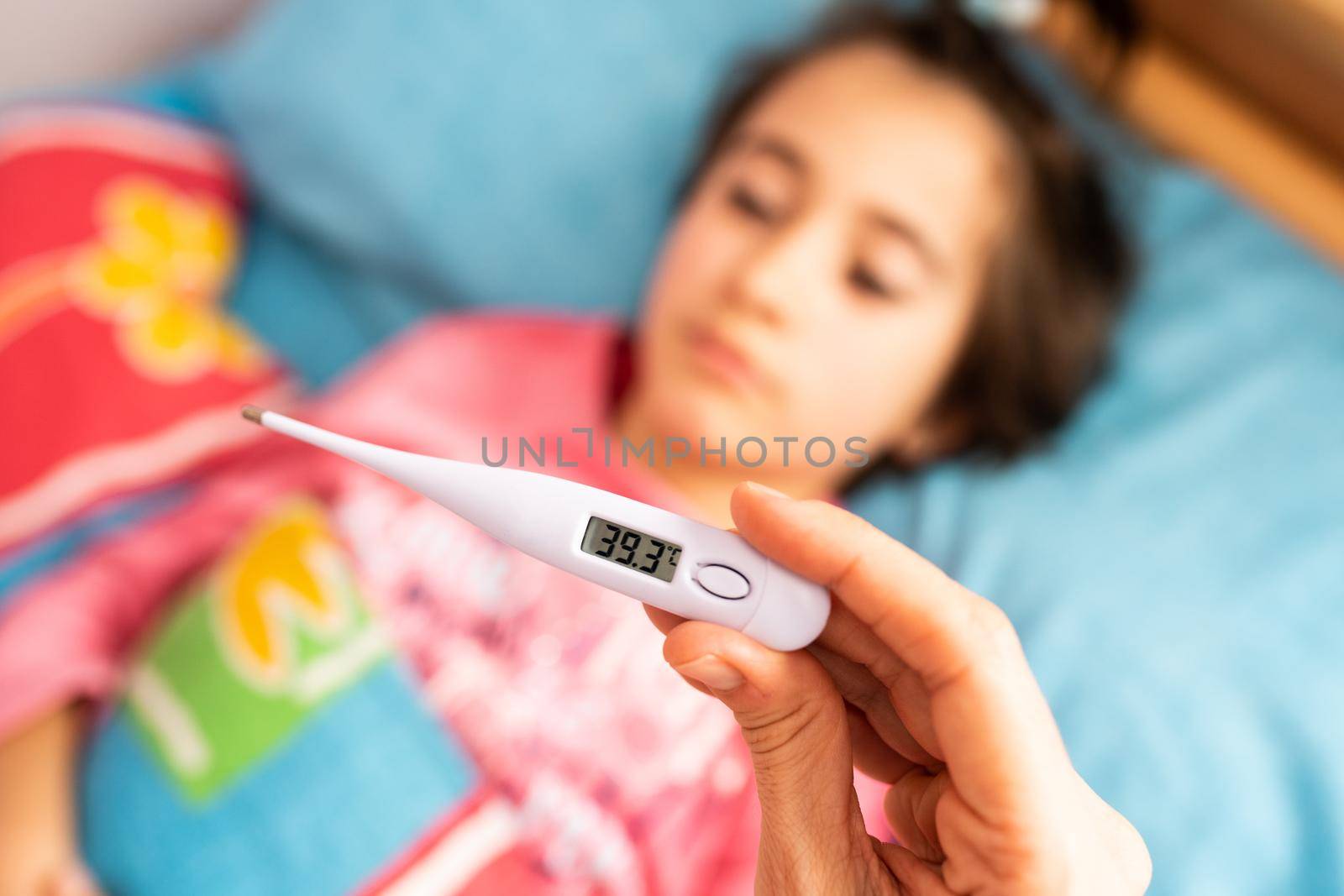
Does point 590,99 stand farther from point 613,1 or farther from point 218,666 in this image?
point 218,666

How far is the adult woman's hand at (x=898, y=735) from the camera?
41cm

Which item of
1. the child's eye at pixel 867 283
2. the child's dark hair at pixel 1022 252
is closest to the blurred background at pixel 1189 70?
the child's dark hair at pixel 1022 252

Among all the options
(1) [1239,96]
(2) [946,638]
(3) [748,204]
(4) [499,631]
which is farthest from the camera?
(1) [1239,96]

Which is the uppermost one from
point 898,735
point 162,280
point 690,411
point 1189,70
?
point 1189,70

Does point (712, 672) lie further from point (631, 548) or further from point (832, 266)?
point (832, 266)

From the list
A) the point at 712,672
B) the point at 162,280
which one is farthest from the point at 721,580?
the point at 162,280

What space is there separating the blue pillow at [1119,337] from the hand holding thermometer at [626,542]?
30 centimetres

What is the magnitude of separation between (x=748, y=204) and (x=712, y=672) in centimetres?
59

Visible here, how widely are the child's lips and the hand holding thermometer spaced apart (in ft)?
1.26

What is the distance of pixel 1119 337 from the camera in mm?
1021

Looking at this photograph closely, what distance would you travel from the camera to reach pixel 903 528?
834 mm

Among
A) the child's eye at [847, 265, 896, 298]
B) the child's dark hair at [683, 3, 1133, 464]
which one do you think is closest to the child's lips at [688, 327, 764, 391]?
the child's eye at [847, 265, 896, 298]

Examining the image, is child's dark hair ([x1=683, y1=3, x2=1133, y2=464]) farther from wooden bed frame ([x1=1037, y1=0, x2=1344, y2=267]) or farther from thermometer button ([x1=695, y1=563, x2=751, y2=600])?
thermometer button ([x1=695, y1=563, x2=751, y2=600])

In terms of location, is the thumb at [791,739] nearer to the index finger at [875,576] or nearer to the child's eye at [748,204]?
the index finger at [875,576]
